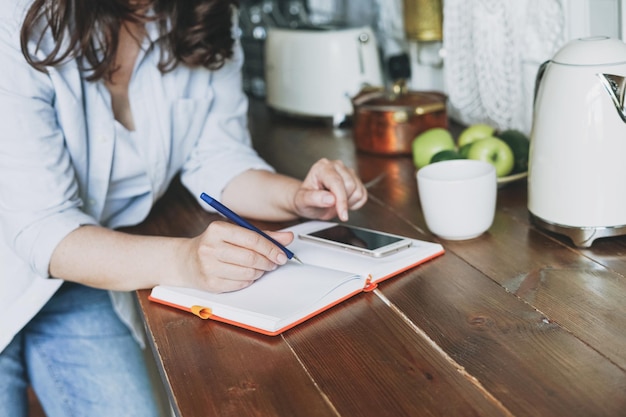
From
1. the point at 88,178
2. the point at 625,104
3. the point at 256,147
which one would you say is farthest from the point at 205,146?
the point at 625,104

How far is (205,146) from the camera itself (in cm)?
142

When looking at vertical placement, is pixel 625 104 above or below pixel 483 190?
above

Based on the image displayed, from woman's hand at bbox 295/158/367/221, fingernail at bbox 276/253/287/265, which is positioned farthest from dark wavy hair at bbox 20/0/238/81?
fingernail at bbox 276/253/287/265

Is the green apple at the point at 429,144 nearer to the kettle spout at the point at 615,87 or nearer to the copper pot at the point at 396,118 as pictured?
the copper pot at the point at 396,118

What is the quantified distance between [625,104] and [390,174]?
57 cm

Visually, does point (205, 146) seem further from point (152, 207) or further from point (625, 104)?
point (625, 104)

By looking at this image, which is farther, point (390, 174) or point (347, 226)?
point (390, 174)

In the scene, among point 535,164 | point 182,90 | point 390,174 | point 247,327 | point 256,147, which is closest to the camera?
point 247,327

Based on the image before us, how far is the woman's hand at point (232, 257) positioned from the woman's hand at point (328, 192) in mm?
186

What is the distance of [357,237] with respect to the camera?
1.09 m

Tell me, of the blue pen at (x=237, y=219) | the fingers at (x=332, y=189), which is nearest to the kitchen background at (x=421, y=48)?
the fingers at (x=332, y=189)

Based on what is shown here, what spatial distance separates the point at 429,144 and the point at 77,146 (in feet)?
2.03

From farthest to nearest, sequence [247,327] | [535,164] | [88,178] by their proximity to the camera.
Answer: [88,178], [535,164], [247,327]

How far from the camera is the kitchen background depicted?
1.39m
